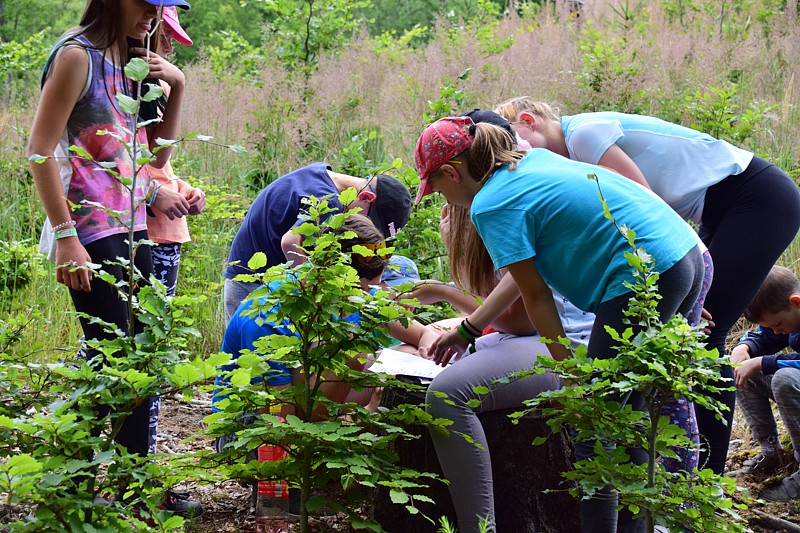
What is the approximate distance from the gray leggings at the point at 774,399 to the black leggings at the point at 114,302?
8.03 feet

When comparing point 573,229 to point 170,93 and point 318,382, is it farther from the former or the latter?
point 170,93

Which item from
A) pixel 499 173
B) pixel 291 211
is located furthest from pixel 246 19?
pixel 499 173

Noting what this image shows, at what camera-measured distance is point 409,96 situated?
732 cm

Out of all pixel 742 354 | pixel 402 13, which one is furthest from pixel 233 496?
pixel 402 13

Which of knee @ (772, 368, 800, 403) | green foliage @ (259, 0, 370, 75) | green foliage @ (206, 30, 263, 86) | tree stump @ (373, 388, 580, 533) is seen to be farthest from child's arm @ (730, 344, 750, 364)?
green foliage @ (259, 0, 370, 75)

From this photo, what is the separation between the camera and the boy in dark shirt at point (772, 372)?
3479mm

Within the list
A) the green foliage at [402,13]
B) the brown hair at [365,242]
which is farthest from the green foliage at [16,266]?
the green foliage at [402,13]

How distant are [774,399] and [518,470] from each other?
1352 mm

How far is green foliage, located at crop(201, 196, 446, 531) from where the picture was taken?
1.96 m

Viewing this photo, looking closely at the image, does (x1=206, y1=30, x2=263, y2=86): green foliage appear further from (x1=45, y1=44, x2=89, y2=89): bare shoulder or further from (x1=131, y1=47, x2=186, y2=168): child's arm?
(x1=45, y1=44, x2=89, y2=89): bare shoulder

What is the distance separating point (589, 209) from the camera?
7.79 ft

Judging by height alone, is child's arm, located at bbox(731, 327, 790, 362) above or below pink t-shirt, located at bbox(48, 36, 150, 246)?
below

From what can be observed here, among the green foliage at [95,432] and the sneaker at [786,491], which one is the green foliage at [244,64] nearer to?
the sneaker at [786,491]

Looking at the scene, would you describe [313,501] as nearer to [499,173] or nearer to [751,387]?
[499,173]
